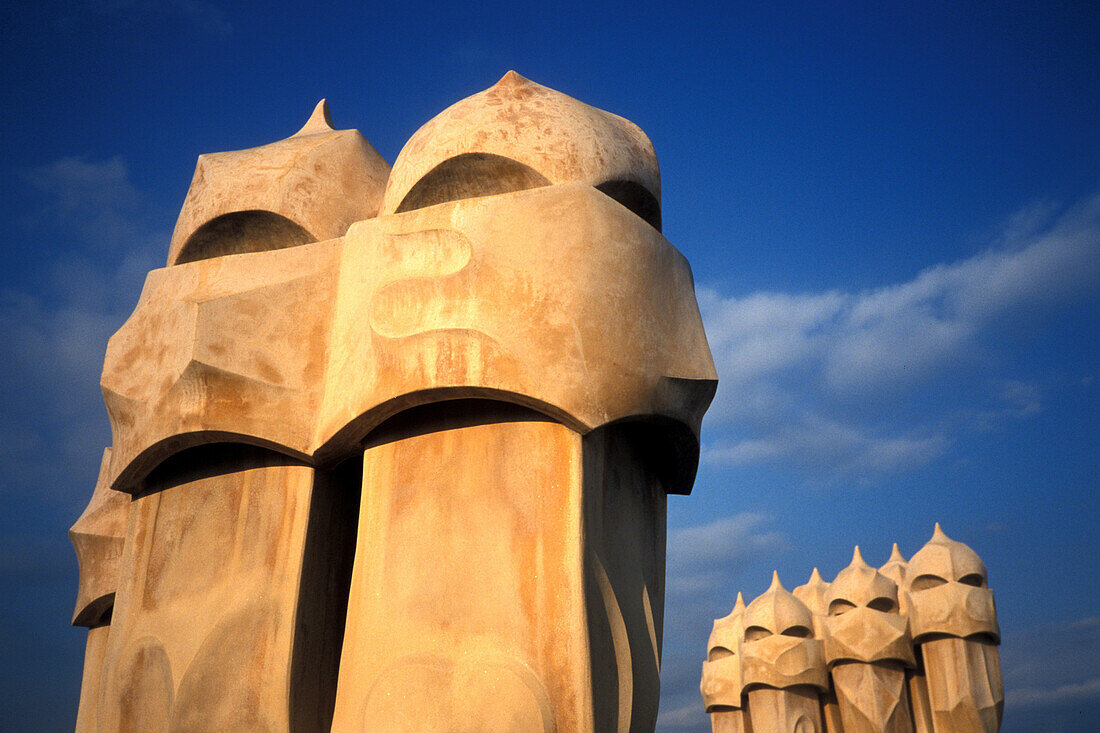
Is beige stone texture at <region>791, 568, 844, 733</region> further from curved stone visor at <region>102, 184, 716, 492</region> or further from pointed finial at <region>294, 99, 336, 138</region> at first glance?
pointed finial at <region>294, 99, 336, 138</region>

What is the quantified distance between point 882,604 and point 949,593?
120 centimetres

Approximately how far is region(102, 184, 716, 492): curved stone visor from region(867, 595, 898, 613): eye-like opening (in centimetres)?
1137

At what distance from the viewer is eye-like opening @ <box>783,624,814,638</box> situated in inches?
686

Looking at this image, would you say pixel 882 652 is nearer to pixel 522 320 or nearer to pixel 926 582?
pixel 926 582

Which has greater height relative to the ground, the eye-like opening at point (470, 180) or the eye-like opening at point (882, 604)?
the eye-like opening at point (470, 180)

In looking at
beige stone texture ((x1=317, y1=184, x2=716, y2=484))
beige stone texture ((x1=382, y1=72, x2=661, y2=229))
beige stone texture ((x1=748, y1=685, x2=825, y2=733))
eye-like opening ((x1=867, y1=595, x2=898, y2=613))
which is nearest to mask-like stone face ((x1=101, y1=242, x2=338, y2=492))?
beige stone texture ((x1=317, y1=184, x2=716, y2=484))

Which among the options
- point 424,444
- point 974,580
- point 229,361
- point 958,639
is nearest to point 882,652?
point 958,639

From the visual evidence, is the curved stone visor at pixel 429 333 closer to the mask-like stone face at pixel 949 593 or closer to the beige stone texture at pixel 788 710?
the mask-like stone face at pixel 949 593

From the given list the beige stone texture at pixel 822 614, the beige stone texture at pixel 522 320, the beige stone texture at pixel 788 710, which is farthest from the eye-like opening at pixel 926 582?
the beige stone texture at pixel 522 320

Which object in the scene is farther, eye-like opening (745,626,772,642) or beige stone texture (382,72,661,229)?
eye-like opening (745,626,772,642)

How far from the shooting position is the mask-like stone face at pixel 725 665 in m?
18.5

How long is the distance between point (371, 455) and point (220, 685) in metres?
1.75

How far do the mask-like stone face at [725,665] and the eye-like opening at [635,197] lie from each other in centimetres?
1293

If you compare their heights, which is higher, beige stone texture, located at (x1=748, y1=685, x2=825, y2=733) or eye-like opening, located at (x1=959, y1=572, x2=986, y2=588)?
eye-like opening, located at (x1=959, y1=572, x2=986, y2=588)
